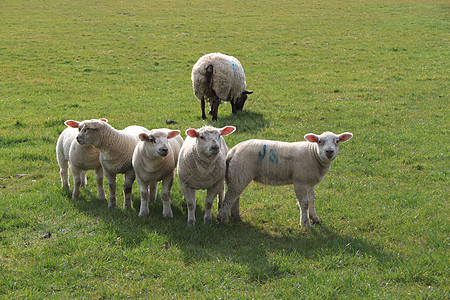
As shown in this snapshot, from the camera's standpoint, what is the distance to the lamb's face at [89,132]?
7.37 metres

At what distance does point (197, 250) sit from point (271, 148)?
209 cm

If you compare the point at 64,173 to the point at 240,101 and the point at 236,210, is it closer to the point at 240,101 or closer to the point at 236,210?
the point at 236,210

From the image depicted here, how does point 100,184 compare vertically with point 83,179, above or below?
above

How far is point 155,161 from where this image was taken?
7.12m

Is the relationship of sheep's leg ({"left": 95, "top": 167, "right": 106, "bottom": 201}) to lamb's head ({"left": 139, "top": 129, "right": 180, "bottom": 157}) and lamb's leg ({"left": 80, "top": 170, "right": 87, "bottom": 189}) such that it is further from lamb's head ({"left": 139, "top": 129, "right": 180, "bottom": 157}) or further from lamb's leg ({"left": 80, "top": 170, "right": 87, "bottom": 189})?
lamb's head ({"left": 139, "top": 129, "right": 180, "bottom": 157})

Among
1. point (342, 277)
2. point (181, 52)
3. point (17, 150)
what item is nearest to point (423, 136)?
point (342, 277)

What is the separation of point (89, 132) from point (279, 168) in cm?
329

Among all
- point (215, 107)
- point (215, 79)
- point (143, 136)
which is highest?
point (143, 136)

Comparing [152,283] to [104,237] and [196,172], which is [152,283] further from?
[196,172]

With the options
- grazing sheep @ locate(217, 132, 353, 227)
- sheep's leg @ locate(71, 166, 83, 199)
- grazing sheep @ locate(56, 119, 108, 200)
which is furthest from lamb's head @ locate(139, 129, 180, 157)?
sheep's leg @ locate(71, 166, 83, 199)

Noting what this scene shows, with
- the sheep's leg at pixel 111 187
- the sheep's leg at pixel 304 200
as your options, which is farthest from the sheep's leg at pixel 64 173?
the sheep's leg at pixel 304 200

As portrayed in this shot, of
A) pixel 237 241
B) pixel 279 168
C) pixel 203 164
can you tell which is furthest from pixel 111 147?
pixel 279 168

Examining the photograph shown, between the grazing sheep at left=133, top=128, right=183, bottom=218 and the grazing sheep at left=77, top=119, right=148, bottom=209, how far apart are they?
378mm

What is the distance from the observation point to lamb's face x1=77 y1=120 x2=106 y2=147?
737cm
